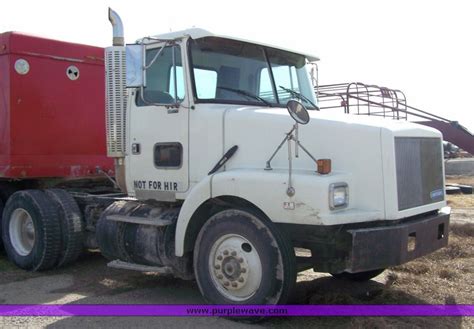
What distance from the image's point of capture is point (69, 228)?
7254 millimetres

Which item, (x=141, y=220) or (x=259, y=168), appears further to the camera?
(x=141, y=220)

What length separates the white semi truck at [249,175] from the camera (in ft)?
16.0

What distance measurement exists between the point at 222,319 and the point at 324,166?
175 centimetres

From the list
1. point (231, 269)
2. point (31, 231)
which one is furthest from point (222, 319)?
point (31, 231)

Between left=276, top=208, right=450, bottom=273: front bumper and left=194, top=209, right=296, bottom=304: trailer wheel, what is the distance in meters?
0.27

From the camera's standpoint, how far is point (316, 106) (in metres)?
6.53

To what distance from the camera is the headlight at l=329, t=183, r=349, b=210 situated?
183 inches

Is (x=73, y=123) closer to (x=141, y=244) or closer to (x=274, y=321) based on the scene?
(x=141, y=244)

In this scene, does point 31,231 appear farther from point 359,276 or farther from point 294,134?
point 359,276

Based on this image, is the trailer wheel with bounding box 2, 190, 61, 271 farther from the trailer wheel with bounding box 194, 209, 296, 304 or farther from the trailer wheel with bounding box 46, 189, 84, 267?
the trailer wheel with bounding box 194, 209, 296, 304

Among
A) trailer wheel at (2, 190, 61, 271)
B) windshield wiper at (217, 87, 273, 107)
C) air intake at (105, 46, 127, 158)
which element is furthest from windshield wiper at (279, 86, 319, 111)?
trailer wheel at (2, 190, 61, 271)

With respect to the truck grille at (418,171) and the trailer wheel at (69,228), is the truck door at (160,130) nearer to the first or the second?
the trailer wheel at (69,228)

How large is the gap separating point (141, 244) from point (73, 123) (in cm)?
299

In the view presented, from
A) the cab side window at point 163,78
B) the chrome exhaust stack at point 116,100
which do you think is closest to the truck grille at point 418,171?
the cab side window at point 163,78
